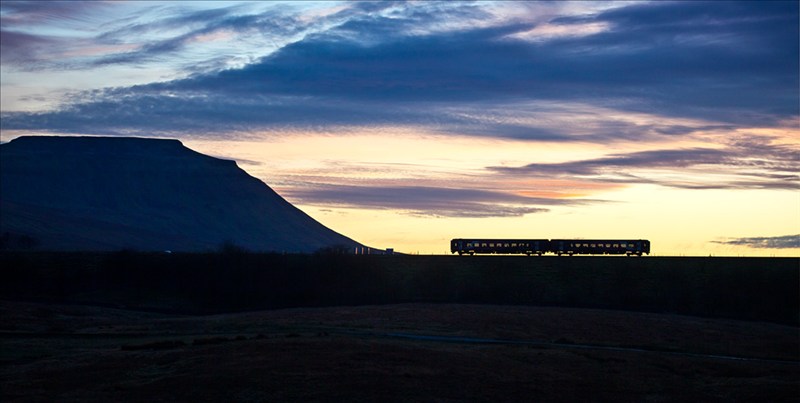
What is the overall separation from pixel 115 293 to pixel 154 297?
233 inches

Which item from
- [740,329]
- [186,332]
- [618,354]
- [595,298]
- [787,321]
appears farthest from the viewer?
[595,298]

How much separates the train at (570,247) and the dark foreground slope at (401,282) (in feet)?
39.6

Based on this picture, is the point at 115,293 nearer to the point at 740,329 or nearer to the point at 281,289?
the point at 281,289

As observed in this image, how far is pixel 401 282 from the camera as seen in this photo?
384 ft

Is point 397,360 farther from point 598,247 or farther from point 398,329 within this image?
point 598,247

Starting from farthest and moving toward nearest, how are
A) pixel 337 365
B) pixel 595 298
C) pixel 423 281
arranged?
pixel 423 281 < pixel 595 298 < pixel 337 365

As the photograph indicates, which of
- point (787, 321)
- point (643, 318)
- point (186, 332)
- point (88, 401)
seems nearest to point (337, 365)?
point (88, 401)

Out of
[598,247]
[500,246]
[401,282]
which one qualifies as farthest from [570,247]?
[401,282]

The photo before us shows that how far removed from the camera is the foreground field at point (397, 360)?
152ft

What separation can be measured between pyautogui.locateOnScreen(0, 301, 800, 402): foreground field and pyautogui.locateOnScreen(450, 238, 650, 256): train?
42386mm

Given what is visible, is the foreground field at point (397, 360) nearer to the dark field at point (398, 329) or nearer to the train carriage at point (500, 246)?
the dark field at point (398, 329)

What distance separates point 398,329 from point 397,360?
2304cm

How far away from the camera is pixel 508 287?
110312mm

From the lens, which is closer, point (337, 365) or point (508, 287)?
point (337, 365)
